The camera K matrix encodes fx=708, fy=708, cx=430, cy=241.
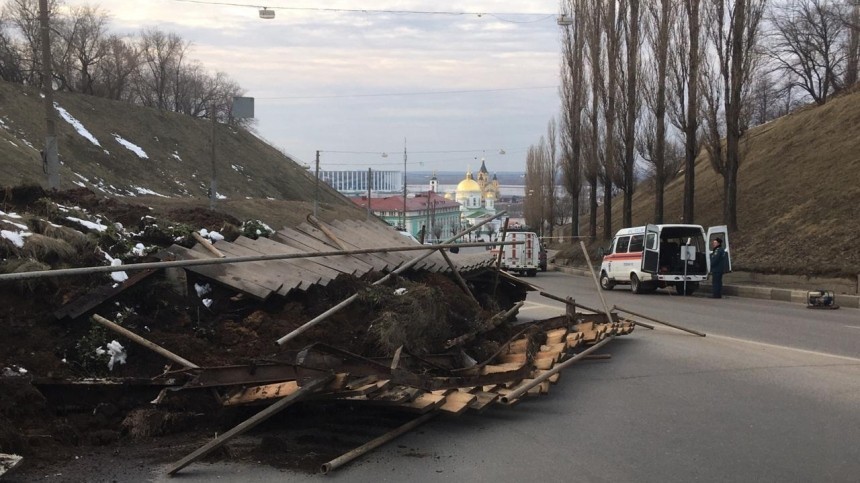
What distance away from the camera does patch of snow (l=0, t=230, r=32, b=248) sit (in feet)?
23.6

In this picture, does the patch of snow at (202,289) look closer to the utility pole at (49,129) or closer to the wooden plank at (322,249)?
the wooden plank at (322,249)

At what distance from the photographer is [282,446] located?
5.52 m

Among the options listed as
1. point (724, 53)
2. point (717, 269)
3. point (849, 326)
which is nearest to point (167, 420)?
point (849, 326)

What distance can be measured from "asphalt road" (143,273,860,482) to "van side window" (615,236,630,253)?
489 inches

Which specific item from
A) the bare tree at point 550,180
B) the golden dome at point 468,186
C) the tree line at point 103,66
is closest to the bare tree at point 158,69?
the tree line at point 103,66

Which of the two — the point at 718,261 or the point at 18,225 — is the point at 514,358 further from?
the point at 718,261

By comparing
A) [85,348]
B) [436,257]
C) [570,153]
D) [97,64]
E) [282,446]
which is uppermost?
[97,64]

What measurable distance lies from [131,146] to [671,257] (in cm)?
4213

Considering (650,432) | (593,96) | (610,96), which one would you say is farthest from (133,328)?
(593,96)

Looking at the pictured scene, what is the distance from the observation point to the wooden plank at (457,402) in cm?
594

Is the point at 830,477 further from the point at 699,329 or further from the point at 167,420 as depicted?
the point at 699,329

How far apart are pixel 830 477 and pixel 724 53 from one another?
899 inches

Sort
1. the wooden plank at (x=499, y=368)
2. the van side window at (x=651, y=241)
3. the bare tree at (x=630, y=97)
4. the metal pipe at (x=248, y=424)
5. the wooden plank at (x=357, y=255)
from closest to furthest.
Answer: the metal pipe at (x=248, y=424) < the wooden plank at (x=499, y=368) < the wooden plank at (x=357, y=255) < the van side window at (x=651, y=241) < the bare tree at (x=630, y=97)

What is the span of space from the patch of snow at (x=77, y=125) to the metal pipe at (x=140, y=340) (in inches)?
1806
